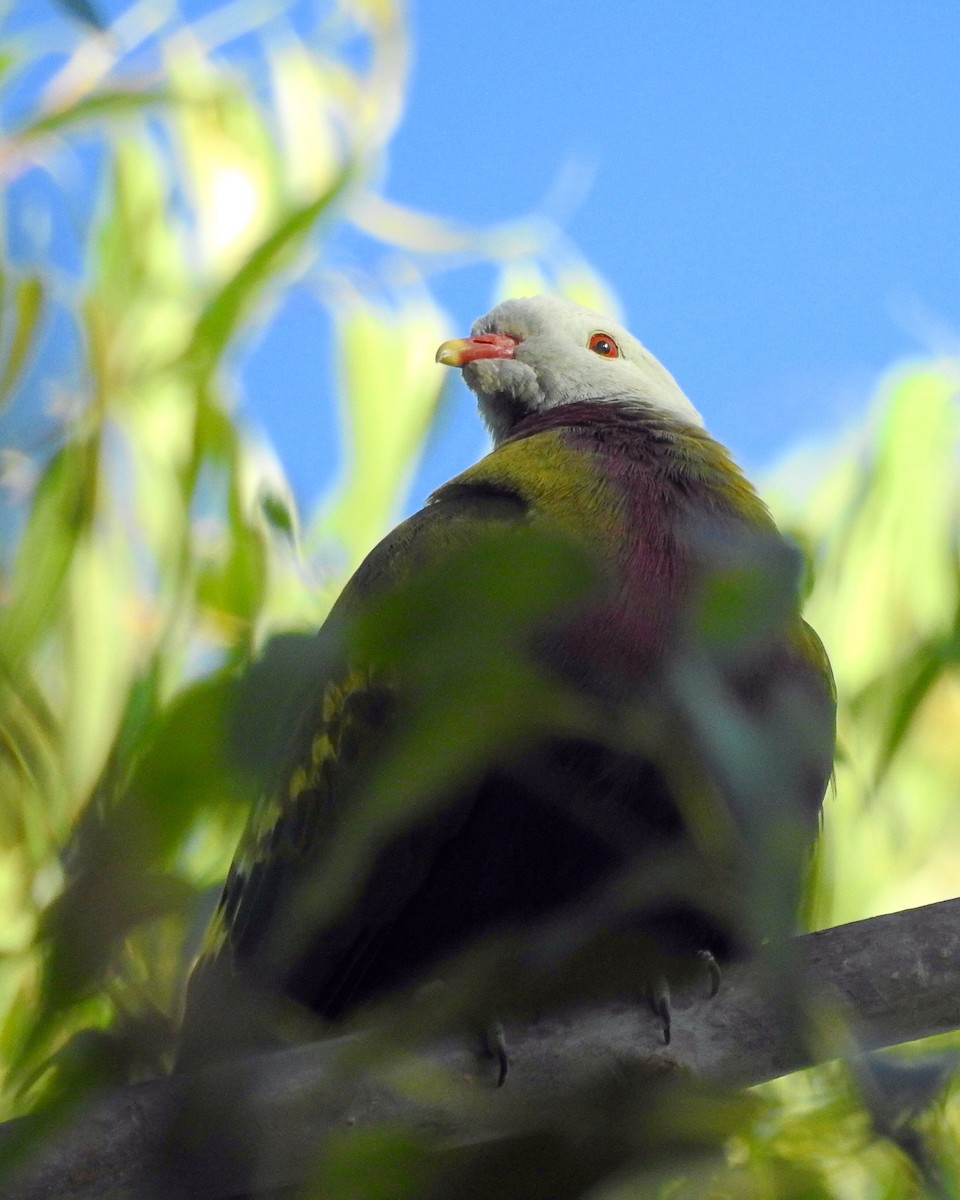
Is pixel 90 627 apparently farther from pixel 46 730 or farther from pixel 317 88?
pixel 317 88

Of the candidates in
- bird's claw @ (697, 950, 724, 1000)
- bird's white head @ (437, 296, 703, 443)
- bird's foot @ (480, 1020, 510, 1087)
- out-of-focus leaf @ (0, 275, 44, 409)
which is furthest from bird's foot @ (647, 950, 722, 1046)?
bird's white head @ (437, 296, 703, 443)

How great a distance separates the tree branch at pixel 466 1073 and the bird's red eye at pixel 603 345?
6.50ft


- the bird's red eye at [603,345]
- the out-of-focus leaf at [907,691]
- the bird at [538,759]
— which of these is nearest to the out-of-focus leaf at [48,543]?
the out-of-focus leaf at [907,691]

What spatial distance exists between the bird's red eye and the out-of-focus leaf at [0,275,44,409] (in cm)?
265

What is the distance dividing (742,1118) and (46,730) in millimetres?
508

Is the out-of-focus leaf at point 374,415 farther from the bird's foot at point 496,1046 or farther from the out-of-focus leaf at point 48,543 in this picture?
the out-of-focus leaf at point 48,543

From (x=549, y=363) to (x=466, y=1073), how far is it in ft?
7.58

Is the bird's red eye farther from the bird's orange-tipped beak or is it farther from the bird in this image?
the bird

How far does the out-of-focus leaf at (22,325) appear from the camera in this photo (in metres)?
0.82

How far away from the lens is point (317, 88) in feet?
8.49

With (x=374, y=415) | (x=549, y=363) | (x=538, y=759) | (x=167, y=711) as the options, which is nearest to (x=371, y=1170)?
(x=167, y=711)

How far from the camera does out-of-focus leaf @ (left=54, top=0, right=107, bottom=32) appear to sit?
980mm

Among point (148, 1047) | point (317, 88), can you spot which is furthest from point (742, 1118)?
point (317, 88)

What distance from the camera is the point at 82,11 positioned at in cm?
99
